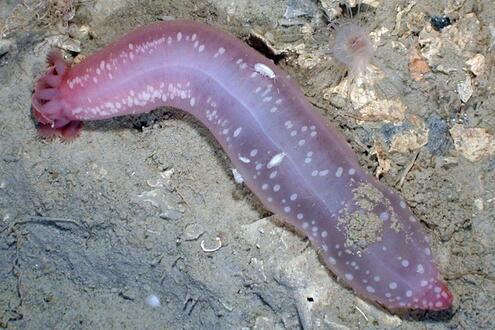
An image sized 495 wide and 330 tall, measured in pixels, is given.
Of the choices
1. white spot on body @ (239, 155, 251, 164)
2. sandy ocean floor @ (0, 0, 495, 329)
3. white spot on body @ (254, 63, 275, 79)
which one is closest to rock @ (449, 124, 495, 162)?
sandy ocean floor @ (0, 0, 495, 329)

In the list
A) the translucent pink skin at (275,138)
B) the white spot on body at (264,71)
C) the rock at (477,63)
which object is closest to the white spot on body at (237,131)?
the translucent pink skin at (275,138)

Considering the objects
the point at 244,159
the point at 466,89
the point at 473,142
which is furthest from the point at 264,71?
the point at 473,142

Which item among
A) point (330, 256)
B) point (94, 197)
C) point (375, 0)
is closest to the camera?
point (330, 256)

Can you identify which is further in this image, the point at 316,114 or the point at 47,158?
the point at 47,158

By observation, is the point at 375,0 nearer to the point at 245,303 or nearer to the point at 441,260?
the point at 441,260

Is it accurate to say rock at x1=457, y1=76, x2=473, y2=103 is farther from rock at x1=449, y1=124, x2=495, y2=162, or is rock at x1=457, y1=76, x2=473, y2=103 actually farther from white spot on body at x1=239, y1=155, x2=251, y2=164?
white spot on body at x1=239, y1=155, x2=251, y2=164

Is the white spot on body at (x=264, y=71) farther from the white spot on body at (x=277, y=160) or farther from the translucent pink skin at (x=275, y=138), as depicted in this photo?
the white spot on body at (x=277, y=160)

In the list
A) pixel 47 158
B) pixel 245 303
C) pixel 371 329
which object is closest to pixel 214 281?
pixel 245 303
